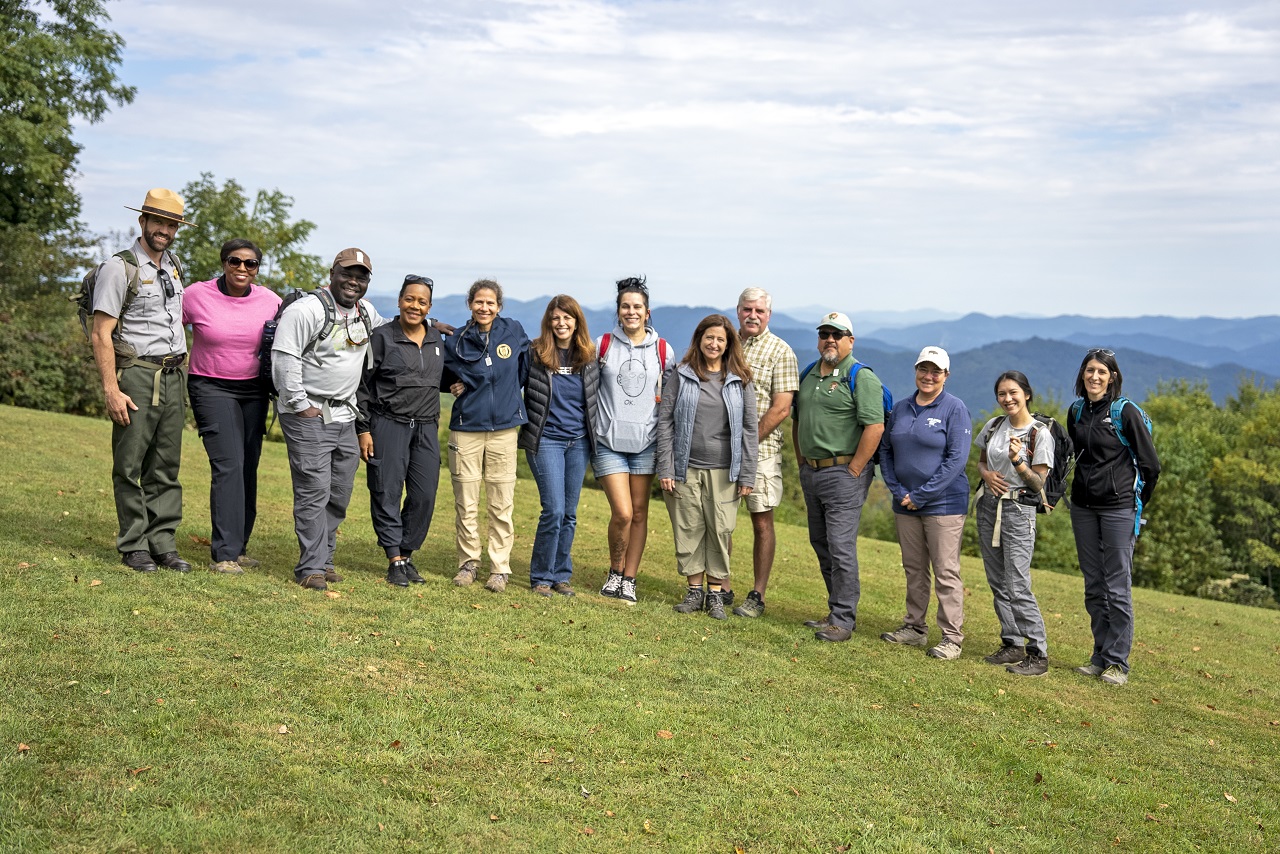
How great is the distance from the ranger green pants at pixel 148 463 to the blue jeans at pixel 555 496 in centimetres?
286

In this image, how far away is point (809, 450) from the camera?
29.4 ft

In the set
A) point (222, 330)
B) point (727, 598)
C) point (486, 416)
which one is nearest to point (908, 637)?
point (727, 598)

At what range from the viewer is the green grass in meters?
4.75

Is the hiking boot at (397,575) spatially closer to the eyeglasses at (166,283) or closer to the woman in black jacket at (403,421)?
the woman in black jacket at (403,421)

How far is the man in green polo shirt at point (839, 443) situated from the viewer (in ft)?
28.6

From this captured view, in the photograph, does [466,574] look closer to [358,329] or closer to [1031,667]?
[358,329]

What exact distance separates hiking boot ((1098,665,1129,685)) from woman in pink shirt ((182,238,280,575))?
7.32m

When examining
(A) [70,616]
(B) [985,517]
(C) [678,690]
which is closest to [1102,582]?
(B) [985,517]

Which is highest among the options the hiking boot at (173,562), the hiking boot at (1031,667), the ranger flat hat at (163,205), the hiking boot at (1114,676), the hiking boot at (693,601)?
the ranger flat hat at (163,205)

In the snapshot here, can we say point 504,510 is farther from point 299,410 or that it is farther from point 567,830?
A: point 567,830

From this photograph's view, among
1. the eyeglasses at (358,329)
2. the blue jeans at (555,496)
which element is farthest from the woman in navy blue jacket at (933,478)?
the eyeglasses at (358,329)

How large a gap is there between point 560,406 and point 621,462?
0.73m

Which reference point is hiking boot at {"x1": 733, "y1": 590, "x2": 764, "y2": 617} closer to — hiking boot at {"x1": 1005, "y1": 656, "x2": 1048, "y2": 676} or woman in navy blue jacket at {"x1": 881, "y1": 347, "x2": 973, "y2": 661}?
woman in navy blue jacket at {"x1": 881, "y1": 347, "x2": 973, "y2": 661}

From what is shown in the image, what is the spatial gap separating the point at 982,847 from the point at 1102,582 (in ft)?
13.5
